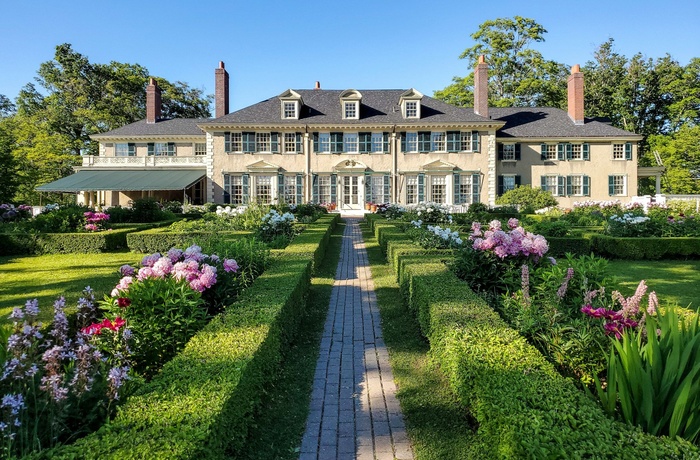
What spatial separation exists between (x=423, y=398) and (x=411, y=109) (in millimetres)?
26078

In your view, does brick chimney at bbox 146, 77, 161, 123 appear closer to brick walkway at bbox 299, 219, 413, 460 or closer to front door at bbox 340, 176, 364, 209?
front door at bbox 340, 176, 364, 209

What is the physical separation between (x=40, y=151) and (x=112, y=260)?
3101 centimetres

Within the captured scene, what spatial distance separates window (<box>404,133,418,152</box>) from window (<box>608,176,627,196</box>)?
13618mm

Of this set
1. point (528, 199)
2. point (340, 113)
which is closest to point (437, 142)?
point (340, 113)

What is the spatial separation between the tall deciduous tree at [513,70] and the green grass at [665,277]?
29.7 meters

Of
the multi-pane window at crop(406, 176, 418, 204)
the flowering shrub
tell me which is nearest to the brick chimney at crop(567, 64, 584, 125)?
the multi-pane window at crop(406, 176, 418, 204)

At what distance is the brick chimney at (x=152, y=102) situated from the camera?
1239 inches

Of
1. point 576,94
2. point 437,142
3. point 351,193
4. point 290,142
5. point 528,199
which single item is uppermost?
point 576,94

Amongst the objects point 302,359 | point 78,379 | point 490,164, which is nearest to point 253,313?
point 302,359

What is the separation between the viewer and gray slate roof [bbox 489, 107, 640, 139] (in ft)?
95.1

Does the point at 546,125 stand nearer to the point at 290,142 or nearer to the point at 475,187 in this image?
the point at 475,187

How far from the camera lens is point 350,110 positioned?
2789 centimetres

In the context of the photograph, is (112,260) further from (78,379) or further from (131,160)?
(131,160)

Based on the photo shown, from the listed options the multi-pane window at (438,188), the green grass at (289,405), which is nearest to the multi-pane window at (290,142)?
the multi-pane window at (438,188)
